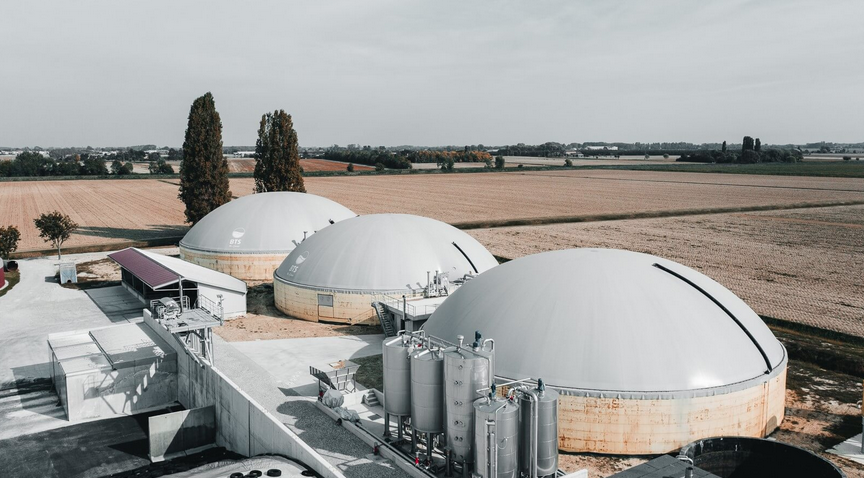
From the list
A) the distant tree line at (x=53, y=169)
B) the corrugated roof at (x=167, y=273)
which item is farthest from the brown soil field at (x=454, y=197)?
the corrugated roof at (x=167, y=273)

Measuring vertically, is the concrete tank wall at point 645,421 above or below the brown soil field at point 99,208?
below

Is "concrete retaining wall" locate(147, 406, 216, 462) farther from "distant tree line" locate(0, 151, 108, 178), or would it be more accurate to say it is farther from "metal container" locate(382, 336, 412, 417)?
"distant tree line" locate(0, 151, 108, 178)

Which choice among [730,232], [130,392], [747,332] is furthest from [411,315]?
[730,232]

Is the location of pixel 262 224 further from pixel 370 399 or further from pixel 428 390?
pixel 428 390

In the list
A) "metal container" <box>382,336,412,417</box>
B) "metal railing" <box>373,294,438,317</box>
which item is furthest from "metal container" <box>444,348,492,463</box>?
"metal railing" <box>373,294,438,317</box>

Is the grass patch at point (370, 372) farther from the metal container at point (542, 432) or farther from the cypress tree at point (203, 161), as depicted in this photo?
the cypress tree at point (203, 161)

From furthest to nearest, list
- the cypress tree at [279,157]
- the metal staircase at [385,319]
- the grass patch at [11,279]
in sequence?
the cypress tree at [279,157] < the grass patch at [11,279] < the metal staircase at [385,319]

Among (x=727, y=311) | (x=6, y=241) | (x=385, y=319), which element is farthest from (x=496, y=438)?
(x=6, y=241)
